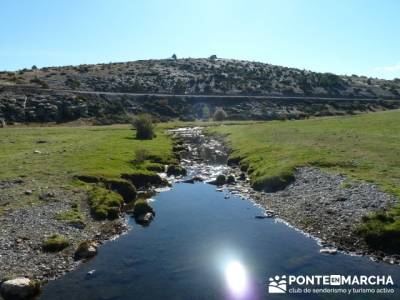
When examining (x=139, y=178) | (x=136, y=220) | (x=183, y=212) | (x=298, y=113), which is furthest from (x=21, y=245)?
(x=298, y=113)

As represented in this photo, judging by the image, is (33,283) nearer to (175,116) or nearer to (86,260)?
(86,260)

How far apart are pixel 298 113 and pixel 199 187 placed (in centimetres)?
11539

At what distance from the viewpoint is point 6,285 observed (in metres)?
25.4

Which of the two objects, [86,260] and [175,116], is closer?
[86,260]

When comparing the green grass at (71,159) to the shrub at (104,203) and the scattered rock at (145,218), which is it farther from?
the scattered rock at (145,218)

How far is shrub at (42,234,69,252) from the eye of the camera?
31.5 meters

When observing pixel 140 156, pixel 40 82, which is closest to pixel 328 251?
pixel 140 156

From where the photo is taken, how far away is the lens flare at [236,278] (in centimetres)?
2602

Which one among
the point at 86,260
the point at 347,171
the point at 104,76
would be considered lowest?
the point at 86,260

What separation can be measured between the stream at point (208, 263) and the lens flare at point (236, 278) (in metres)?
0.06

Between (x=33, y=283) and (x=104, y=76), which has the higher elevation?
(x=104, y=76)

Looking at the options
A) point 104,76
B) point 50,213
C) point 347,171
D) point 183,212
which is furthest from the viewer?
point 104,76
